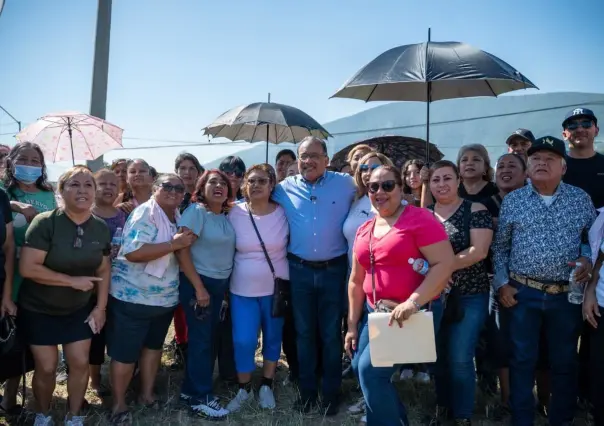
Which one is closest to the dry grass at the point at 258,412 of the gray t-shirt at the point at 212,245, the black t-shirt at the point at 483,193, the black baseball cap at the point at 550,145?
the gray t-shirt at the point at 212,245

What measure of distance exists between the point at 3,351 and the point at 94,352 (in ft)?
3.27

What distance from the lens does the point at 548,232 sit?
3322 mm

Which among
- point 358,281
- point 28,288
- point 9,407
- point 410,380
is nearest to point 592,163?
point 358,281

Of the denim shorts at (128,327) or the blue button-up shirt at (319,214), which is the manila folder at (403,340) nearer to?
the blue button-up shirt at (319,214)

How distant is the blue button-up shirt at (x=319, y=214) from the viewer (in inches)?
154

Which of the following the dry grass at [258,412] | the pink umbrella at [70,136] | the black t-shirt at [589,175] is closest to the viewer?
the dry grass at [258,412]

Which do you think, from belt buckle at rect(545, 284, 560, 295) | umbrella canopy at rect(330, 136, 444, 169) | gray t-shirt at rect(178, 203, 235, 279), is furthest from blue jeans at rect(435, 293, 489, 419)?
umbrella canopy at rect(330, 136, 444, 169)

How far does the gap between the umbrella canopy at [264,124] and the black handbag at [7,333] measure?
4.57 metres

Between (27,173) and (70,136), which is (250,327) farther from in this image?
(70,136)

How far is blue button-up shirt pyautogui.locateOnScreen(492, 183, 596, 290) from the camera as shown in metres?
3.29

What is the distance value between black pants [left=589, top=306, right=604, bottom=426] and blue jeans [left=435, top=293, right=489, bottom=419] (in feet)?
2.50

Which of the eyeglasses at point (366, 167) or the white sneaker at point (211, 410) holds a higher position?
the eyeglasses at point (366, 167)

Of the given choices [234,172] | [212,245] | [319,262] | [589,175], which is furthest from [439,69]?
[212,245]

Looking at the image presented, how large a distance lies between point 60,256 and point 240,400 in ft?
6.52
